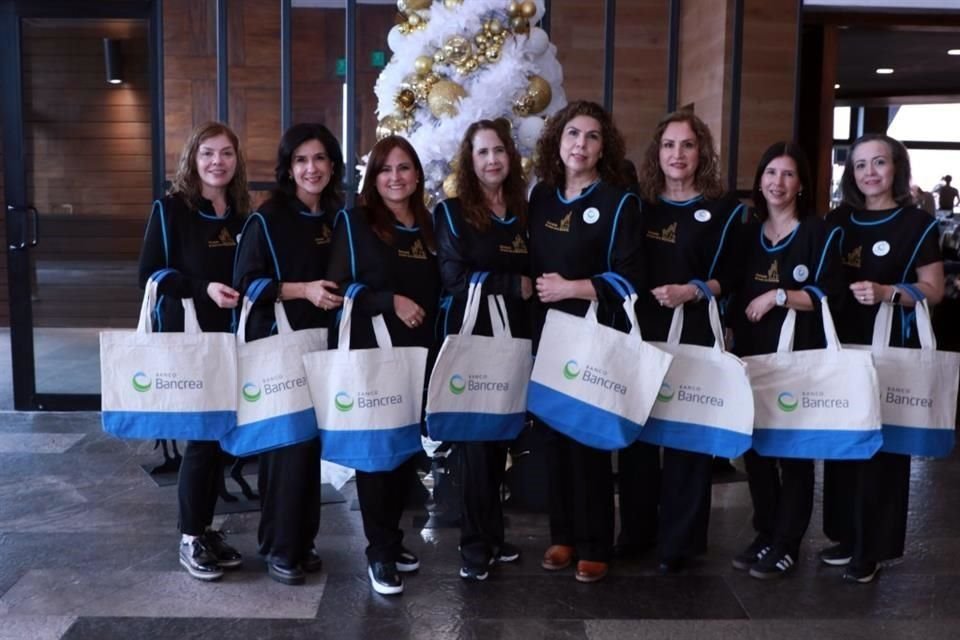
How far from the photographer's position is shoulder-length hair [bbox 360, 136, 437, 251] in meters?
2.78

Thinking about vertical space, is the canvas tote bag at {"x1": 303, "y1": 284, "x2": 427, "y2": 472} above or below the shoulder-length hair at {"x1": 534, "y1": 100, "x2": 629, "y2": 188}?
below

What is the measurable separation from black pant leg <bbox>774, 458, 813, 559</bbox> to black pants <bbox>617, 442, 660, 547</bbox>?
40 centimetres

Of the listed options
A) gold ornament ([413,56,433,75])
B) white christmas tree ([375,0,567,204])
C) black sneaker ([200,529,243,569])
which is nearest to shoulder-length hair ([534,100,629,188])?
white christmas tree ([375,0,567,204])

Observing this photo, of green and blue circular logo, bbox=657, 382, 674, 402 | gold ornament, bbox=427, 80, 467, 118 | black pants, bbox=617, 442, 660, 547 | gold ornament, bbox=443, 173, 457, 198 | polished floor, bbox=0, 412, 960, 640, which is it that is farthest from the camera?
gold ornament, bbox=427, 80, 467, 118

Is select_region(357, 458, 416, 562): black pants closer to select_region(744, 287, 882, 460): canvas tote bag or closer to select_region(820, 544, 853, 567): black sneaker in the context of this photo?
select_region(744, 287, 882, 460): canvas tote bag

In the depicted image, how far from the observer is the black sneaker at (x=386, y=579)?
2855mm

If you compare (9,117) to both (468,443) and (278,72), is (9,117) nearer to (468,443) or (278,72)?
(278,72)

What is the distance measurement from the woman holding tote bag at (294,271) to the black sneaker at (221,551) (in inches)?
6.2

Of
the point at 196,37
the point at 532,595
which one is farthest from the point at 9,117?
the point at 532,595

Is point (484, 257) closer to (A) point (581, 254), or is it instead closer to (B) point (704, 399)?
(A) point (581, 254)

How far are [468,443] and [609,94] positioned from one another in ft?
8.30

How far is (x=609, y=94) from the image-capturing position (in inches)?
189

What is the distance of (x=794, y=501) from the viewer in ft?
9.90

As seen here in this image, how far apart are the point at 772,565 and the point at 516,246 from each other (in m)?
1.31
